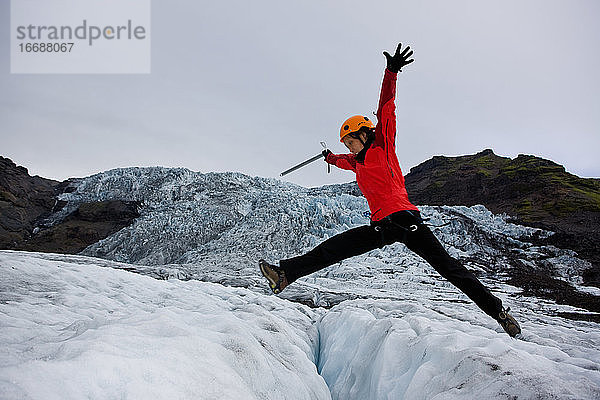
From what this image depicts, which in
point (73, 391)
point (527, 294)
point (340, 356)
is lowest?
point (527, 294)

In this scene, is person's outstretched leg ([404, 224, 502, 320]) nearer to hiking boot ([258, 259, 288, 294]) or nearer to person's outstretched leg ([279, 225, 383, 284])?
person's outstretched leg ([279, 225, 383, 284])

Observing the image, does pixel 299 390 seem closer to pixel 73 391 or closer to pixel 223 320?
pixel 223 320

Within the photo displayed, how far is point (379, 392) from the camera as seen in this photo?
2.86 metres

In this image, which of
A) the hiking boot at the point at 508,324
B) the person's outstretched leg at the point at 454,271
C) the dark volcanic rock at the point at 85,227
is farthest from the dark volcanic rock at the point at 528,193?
the dark volcanic rock at the point at 85,227

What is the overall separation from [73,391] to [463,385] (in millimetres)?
2121

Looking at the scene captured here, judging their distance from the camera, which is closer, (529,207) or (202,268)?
(202,268)

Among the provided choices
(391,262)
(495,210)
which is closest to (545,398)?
(391,262)

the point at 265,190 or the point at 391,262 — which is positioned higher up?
the point at 265,190

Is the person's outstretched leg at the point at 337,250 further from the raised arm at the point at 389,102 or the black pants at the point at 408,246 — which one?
the raised arm at the point at 389,102

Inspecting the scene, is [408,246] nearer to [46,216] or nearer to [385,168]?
[385,168]

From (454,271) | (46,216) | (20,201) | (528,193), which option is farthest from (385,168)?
(528,193)

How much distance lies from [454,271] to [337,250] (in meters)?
1.17

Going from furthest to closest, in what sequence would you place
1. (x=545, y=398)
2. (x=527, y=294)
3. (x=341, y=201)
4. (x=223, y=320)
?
1. (x=341, y=201)
2. (x=527, y=294)
3. (x=223, y=320)
4. (x=545, y=398)

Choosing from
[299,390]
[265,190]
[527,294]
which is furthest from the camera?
[265,190]
